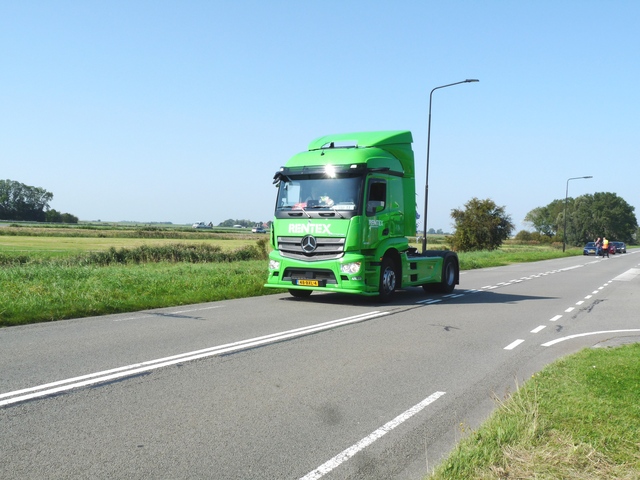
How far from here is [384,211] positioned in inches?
549

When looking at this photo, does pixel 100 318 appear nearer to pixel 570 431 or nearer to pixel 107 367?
pixel 107 367

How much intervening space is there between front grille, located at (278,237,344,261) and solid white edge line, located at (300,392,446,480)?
24.1ft

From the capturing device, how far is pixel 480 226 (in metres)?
60.7

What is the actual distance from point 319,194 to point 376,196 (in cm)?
129

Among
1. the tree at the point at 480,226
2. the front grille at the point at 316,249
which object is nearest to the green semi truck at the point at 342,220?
the front grille at the point at 316,249

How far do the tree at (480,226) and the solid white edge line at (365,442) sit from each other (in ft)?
185

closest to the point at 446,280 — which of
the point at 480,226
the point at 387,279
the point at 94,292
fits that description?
the point at 387,279

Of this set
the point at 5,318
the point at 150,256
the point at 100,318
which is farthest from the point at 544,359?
the point at 150,256

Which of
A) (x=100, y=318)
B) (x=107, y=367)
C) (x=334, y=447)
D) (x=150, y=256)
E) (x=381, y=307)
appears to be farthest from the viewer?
(x=150, y=256)

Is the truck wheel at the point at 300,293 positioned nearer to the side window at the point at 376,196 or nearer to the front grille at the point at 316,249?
the front grille at the point at 316,249

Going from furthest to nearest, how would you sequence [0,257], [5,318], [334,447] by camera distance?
[0,257] < [5,318] < [334,447]

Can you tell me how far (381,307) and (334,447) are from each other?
895 centimetres

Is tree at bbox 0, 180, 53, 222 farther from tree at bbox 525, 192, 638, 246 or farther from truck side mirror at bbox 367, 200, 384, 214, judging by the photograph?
truck side mirror at bbox 367, 200, 384, 214

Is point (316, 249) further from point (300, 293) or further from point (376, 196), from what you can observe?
point (300, 293)
